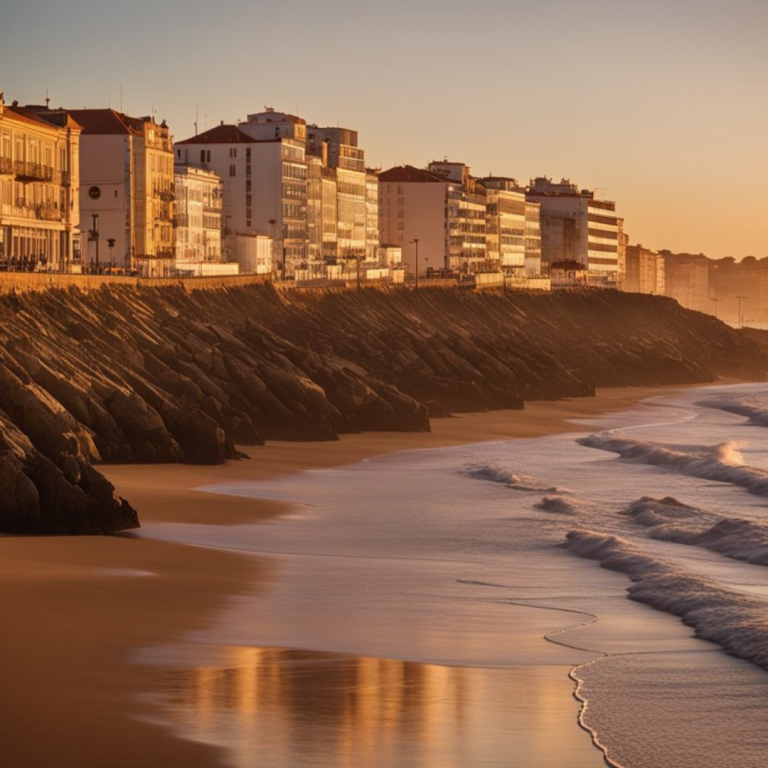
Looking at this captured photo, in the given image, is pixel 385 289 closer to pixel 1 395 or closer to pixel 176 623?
pixel 1 395

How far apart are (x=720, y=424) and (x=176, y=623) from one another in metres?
56.2

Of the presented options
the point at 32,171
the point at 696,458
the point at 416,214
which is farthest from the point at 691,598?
the point at 416,214

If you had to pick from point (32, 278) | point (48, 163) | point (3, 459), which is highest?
point (48, 163)

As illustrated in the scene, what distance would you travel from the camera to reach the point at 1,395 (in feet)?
116

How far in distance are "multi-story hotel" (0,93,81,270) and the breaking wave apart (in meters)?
43.7

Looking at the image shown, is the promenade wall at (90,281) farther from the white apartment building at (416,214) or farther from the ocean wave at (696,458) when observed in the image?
the white apartment building at (416,214)

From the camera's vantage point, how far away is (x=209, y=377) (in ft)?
181

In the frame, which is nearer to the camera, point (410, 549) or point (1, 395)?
point (410, 549)

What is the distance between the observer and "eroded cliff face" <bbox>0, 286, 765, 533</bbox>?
31812mm

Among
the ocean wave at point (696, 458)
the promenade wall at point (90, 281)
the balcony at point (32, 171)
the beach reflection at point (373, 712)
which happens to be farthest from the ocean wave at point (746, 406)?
the beach reflection at point (373, 712)

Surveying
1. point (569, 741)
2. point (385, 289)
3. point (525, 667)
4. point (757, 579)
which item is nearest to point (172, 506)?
point (757, 579)

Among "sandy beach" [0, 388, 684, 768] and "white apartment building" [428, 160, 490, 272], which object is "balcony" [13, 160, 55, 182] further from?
"white apartment building" [428, 160, 490, 272]

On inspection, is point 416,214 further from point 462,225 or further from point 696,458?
point 696,458

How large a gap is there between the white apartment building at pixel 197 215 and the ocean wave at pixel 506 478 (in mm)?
78944
